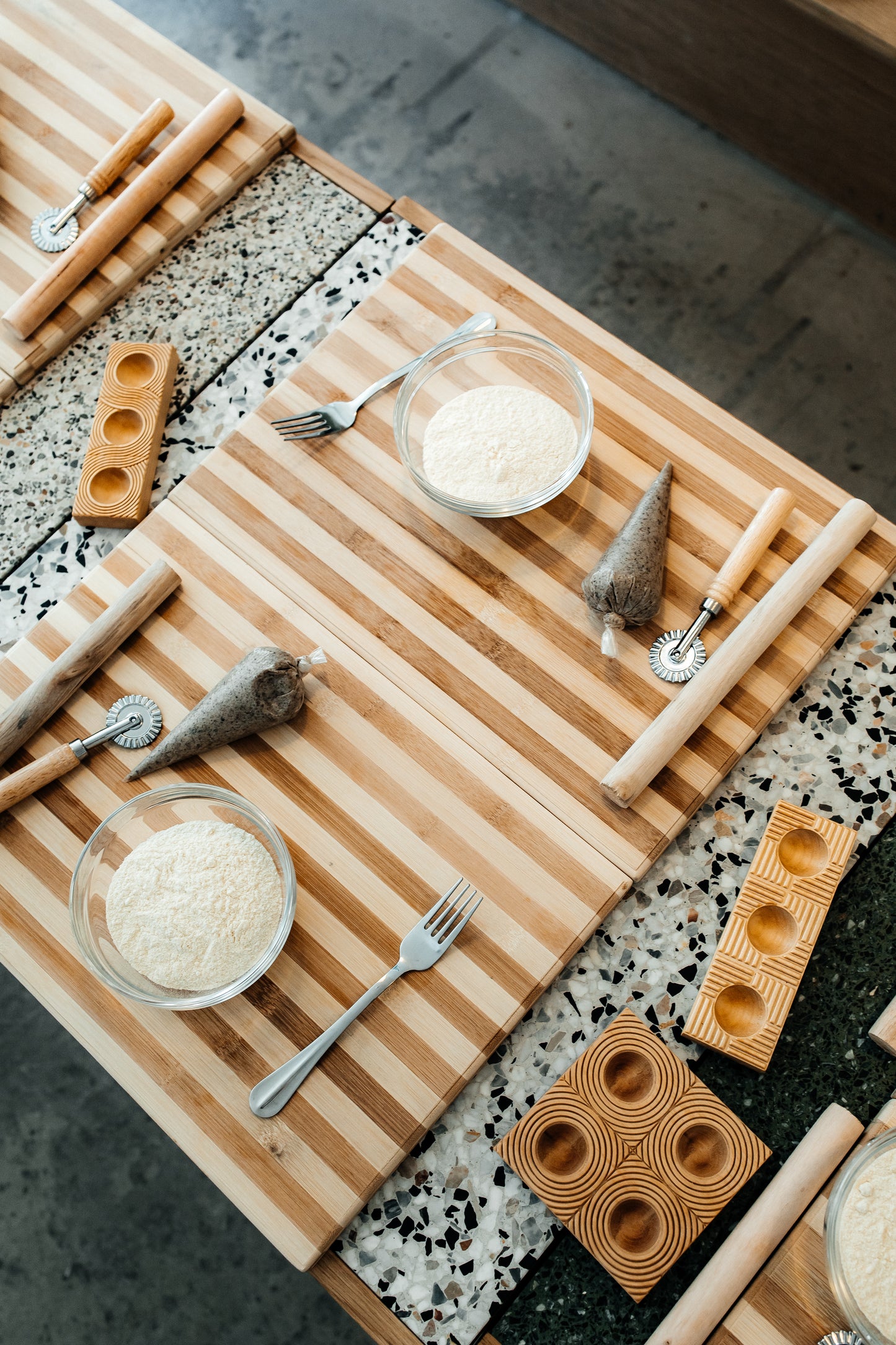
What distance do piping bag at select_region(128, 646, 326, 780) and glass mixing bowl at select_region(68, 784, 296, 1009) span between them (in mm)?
52

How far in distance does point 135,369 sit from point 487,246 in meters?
1.27

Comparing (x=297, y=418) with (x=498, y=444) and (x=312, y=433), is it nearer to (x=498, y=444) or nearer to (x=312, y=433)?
(x=312, y=433)

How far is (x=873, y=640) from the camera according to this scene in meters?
1.23

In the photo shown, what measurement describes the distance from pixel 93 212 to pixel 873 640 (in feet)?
4.11

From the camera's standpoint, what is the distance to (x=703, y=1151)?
1048 mm

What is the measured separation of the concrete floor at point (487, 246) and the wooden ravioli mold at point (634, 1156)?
1.16m

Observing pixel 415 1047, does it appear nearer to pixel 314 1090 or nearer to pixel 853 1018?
pixel 314 1090

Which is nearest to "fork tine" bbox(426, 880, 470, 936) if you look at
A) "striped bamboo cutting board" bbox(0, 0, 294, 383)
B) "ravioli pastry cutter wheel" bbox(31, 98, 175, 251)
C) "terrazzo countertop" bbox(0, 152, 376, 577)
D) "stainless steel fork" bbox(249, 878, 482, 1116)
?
"stainless steel fork" bbox(249, 878, 482, 1116)

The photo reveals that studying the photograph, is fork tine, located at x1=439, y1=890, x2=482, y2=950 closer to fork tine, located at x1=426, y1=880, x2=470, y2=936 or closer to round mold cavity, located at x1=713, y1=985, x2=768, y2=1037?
fork tine, located at x1=426, y1=880, x2=470, y2=936

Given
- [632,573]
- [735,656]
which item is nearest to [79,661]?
[632,573]

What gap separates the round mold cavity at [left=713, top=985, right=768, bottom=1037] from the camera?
3.55ft

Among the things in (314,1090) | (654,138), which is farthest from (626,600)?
(654,138)

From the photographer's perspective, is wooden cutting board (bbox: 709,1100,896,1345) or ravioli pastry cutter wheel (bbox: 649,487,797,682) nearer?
wooden cutting board (bbox: 709,1100,896,1345)

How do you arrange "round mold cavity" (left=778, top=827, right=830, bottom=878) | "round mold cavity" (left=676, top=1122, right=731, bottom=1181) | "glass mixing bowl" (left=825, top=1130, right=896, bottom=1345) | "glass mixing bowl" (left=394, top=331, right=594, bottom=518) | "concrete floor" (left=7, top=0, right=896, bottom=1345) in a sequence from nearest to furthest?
"glass mixing bowl" (left=825, top=1130, right=896, bottom=1345) < "round mold cavity" (left=676, top=1122, right=731, bottom=1181) < "round mold cavity" (left=778, top=827, right=830, bottom=878) < "glass mixing bowl" (left=394, top=331, right=594, bottom=518) < "concrete floor" (left=7, top=0, right=896, bottom=1345)
